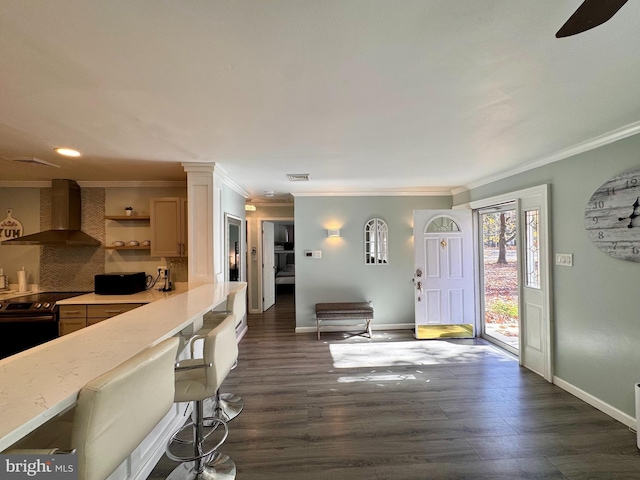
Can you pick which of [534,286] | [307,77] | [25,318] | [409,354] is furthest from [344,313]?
[25,318]

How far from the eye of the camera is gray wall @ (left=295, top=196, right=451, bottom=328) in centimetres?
477

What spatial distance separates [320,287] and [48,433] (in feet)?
12.4

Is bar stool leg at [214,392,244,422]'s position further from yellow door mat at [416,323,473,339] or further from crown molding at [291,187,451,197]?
crown molding at [291,187,451,197]

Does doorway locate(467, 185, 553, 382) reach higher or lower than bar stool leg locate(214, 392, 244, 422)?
higher

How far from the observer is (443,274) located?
4.35 m

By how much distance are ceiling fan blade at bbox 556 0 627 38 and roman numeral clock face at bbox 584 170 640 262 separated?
204cm

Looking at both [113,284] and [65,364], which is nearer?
[65,364]

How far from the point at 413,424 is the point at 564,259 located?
2219 mm

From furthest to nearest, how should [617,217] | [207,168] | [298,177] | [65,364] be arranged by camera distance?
[298,177], [207,168], [617,217], [65,364]

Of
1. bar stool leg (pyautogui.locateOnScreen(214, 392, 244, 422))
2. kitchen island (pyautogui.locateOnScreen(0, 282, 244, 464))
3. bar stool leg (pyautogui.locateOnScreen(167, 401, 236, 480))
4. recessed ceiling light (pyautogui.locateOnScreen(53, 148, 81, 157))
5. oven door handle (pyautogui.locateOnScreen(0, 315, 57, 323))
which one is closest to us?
kitchen island (pyautogui.locateOnScreen(0, 282, 244, 464))

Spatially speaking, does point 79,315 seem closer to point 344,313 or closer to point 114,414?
point 114,414

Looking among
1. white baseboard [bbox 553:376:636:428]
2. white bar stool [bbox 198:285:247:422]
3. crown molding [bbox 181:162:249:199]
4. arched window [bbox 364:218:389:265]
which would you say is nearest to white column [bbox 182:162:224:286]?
crown molding [bbox 181:162:249:199]

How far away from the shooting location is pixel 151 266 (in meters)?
3.87

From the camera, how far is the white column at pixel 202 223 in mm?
3094
